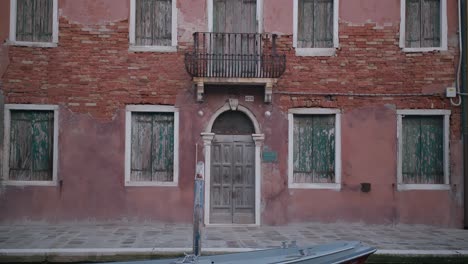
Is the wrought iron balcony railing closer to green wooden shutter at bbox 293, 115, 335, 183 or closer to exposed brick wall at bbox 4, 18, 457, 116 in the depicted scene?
exposed brick wall at bbox 4, 18, 457, 116

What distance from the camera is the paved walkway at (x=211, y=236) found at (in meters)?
9.72

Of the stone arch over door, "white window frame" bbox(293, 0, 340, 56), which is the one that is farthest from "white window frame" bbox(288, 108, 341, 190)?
"white window frame" bbox(293, 0, 340, 56)

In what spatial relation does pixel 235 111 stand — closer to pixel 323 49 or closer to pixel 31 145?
pixel 323 49

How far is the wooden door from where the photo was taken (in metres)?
12.3

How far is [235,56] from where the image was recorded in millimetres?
11922

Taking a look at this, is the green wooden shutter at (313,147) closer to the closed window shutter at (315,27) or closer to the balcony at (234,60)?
the balcony at (234,60)

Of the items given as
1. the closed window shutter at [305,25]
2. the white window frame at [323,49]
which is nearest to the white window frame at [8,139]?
the white window frame at [323,49]

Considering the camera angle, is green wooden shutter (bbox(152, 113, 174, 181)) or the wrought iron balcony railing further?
green wooden shutter (bbox(152, 113, 174, 181))

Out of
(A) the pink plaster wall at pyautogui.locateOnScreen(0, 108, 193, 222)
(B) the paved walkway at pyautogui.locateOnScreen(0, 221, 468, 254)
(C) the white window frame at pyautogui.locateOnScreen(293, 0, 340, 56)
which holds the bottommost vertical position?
(B) the paved walkway at pyautogui.locateOnScreen(0, 221, 468, 254)

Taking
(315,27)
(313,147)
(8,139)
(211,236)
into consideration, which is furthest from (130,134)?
(315,27)

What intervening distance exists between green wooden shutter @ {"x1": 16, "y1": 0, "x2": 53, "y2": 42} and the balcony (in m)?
3.19

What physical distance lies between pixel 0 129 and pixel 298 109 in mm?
6489

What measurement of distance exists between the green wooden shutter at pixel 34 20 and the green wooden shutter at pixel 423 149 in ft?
26.7

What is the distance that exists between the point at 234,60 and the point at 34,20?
447 centimetres
